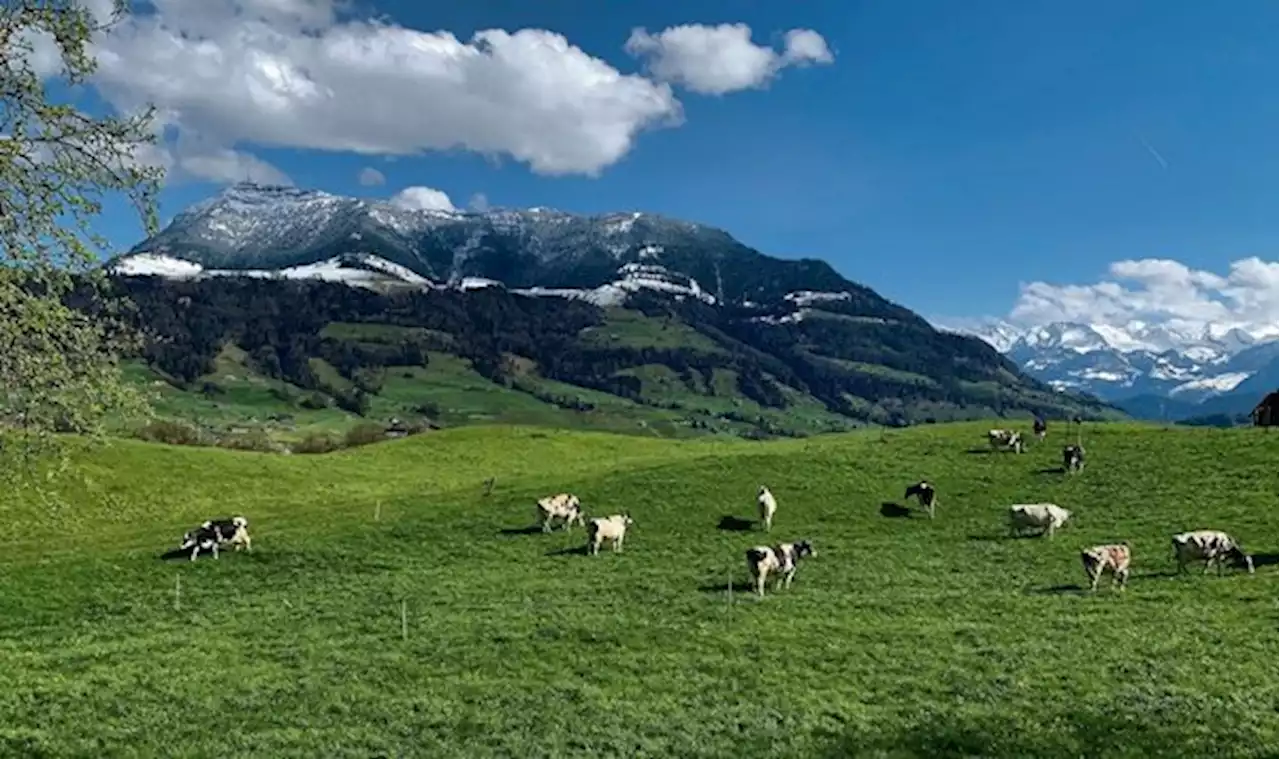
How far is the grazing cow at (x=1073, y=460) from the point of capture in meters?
64.3

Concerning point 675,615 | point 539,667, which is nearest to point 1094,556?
point 675,615

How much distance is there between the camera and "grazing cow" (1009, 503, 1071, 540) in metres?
49.3

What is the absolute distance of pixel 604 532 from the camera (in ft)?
160

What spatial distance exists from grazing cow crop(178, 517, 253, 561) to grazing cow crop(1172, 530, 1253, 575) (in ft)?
139

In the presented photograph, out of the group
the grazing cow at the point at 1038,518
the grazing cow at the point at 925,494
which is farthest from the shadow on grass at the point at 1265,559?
the grazing cow at the point at 925,494

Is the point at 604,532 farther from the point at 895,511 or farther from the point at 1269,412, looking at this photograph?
the point at 1269,412

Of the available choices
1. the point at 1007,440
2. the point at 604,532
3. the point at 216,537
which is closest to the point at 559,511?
the point at 604,532

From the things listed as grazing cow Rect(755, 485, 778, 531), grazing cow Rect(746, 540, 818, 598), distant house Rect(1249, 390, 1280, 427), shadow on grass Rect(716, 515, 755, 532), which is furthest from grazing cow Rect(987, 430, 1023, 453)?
grazing cow Rect(746, 540, 818, 598)

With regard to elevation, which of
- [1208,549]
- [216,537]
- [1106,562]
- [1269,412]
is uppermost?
[1269,412]

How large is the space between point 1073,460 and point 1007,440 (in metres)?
9.14

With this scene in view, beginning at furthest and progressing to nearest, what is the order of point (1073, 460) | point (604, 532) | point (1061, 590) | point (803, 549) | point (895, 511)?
point (1073, 460)
point (895, 511)
point (604, 532)
point (803, 549)
point (1061, 590)

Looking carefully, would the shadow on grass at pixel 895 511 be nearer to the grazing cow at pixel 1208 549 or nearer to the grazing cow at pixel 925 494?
the grazing cow at pixel 925 494

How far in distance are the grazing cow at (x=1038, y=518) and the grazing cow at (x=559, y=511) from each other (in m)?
22.4

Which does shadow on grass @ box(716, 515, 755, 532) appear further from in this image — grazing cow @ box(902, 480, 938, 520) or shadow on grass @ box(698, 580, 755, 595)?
shadow on grass @ box(698, 580, 755, 595)
